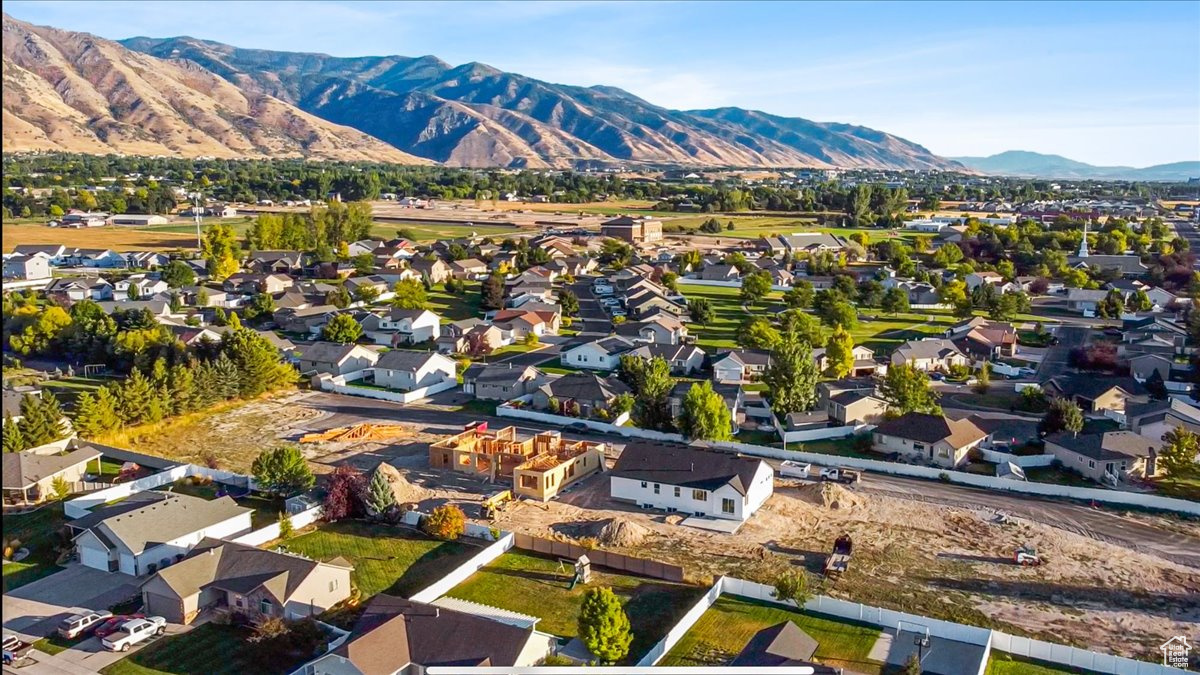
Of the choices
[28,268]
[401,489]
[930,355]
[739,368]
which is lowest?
[401,489]

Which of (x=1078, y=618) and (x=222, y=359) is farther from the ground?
(x=222, y=359)

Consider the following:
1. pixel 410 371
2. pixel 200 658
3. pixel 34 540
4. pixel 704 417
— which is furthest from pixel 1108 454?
pixel 34 540

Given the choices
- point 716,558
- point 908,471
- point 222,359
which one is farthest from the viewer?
point 222,359

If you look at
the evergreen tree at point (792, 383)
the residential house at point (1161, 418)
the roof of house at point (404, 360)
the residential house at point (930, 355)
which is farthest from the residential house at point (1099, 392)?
the roof of house at point (404, 360)

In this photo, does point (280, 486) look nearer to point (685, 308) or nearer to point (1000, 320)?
point (685, 308)

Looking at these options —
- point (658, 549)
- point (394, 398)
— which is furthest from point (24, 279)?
point (658, 549)

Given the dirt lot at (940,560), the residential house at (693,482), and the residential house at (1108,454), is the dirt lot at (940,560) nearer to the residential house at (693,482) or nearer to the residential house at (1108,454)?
the residential house at (693,482)

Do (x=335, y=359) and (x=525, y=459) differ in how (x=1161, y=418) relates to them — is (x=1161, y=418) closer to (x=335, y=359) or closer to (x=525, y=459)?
(x=525, y=459)
